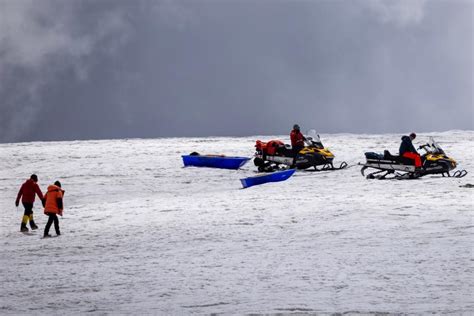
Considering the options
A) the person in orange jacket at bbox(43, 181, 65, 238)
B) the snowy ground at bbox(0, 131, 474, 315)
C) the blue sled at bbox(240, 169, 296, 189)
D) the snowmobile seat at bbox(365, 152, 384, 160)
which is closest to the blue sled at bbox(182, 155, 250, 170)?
the snowy ground at bbox(0, 131, 474, 315)

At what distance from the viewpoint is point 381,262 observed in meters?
12.9

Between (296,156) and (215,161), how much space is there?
389 cm

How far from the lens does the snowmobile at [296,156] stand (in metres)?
28.3

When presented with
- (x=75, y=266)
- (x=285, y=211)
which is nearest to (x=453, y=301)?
(x=75, y=266)

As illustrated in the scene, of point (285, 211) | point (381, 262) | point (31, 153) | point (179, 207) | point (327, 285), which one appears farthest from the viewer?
point (31, 153)

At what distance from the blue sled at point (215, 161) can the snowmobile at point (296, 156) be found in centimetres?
81

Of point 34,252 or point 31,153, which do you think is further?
point 31,153

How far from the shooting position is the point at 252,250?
46.8ft

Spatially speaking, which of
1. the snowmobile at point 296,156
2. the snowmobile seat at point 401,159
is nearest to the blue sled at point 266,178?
the snowmobile at point 296,156

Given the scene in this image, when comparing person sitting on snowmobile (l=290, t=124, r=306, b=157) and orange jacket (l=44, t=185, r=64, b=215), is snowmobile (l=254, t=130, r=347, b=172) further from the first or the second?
orange jacket (l=44, t=185, r=64, b=215)

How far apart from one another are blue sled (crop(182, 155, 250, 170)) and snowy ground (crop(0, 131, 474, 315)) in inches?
168

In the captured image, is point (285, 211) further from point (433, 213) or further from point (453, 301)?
point (453, 301)

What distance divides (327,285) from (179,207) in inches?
363

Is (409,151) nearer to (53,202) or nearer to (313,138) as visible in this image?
(313,138)
